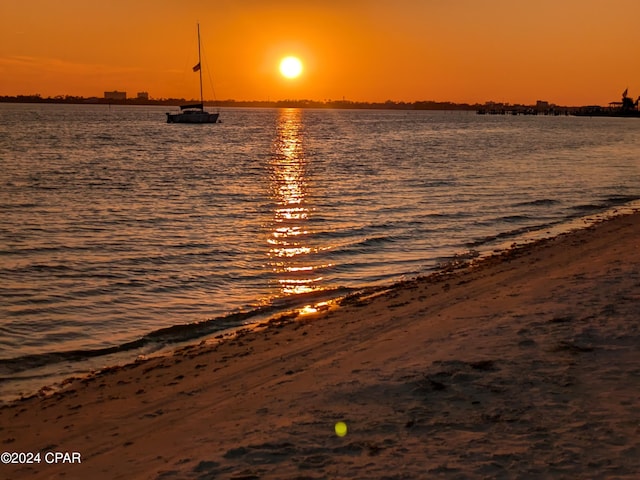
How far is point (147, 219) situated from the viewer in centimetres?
2455

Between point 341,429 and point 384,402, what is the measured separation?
76 centimetres

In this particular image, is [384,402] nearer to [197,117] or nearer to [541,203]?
[541,203]

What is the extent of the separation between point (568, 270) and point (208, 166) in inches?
1576

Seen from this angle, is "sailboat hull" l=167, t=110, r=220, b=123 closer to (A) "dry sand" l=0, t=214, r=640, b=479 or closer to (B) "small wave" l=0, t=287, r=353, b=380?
(B) "small wave" l=0, t=287, r=353, b=380

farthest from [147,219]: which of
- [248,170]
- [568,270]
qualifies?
[248,170]

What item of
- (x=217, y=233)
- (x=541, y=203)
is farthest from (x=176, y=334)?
(x=541, y=203)

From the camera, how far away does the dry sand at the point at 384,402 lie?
562cm

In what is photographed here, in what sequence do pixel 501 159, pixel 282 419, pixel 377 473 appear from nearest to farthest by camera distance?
pixel 377 473 → pixel 282 419 → pixel 501 159

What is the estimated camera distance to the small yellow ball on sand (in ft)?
20.2

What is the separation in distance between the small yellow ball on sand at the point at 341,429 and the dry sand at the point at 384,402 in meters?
0.08

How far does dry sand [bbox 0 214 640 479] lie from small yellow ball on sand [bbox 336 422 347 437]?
0.08 m

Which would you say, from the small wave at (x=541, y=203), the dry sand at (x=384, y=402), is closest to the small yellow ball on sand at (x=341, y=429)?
the dry sand at (x=384, y=402)

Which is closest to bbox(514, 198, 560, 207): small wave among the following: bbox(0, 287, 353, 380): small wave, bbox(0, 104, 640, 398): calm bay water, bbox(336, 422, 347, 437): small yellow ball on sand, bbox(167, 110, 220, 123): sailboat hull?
bbox(0, 104, 640, 398): calm bay water

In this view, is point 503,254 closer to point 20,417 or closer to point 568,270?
point 568,270
